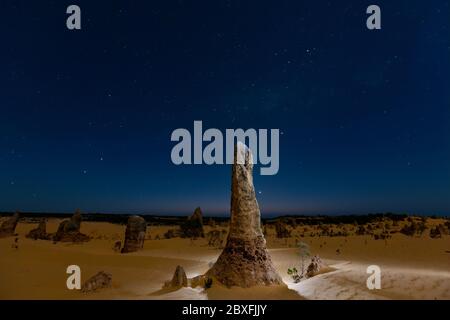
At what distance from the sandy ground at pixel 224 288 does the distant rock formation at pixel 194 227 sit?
5.99 meters

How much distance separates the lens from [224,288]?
1042 centimetres

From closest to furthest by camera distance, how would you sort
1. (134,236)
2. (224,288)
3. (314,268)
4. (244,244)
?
1. (224,288)
2. (244,244)
3. (314,268)
4. (134,236)

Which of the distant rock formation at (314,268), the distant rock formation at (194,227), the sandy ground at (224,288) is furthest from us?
the distant rock formation at (194,227)

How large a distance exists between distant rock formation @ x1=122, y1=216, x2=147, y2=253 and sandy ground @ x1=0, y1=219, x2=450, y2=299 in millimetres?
958

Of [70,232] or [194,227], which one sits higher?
[70,232]

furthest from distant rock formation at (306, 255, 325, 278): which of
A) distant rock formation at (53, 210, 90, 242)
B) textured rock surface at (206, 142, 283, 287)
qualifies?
distant rock formation at (53, 210, 90, 242)

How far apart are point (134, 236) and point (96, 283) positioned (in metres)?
10.2

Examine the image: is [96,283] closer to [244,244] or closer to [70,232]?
[244,244]

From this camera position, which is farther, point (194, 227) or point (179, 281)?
point (194, 227)

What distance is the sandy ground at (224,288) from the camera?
31.2 feet

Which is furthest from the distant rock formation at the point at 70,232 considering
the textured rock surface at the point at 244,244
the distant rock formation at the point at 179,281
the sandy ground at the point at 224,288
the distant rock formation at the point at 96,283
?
the textured rock surface at the point at 244,244

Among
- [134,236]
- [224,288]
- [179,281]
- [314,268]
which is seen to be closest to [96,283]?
[179,281]

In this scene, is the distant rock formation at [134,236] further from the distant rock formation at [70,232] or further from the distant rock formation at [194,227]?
the distant rock formation at [194,227]

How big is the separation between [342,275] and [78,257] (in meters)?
12.8
